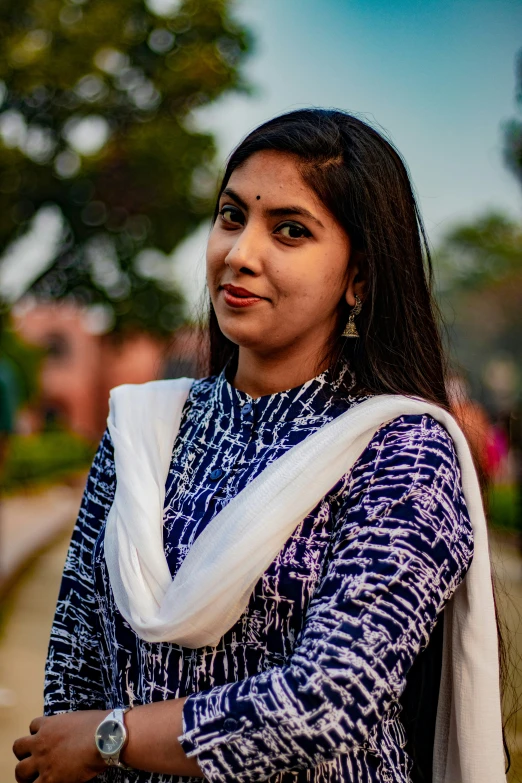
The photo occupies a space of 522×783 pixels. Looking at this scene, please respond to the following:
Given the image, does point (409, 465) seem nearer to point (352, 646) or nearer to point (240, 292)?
point (352, 646)

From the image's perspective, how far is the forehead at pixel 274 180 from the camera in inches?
64.2

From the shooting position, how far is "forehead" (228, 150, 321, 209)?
163 cm

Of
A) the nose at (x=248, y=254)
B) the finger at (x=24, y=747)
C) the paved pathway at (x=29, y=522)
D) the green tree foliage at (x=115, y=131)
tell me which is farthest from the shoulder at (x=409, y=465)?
the green tree foliage at (x=115, y=131)

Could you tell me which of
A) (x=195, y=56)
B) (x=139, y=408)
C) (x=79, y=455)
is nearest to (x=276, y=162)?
(x=139, y=408)

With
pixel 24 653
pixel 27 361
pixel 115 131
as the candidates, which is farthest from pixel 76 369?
pixel 24 653

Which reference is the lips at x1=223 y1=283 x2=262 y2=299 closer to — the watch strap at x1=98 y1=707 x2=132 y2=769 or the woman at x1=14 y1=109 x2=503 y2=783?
the woman at x1=14 y1=109 x2=503 y2=783

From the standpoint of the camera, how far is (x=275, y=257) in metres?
1.61

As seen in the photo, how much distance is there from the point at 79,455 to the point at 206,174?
11210 mm

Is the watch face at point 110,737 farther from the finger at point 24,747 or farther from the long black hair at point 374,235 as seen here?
the long black hair at point 374,235

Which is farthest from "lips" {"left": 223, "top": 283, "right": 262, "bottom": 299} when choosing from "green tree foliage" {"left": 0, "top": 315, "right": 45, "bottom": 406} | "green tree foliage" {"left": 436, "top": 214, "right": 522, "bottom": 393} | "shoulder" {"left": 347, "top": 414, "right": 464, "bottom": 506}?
"green tree foliage" {"left": 436, "top": 214, "right": 522, "bottom": 393}

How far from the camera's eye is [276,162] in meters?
1.66

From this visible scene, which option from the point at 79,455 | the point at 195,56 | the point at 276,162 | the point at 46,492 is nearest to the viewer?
the point at 276,162

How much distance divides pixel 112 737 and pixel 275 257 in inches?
33.4

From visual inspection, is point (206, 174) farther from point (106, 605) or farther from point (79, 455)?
point (106, 605)
